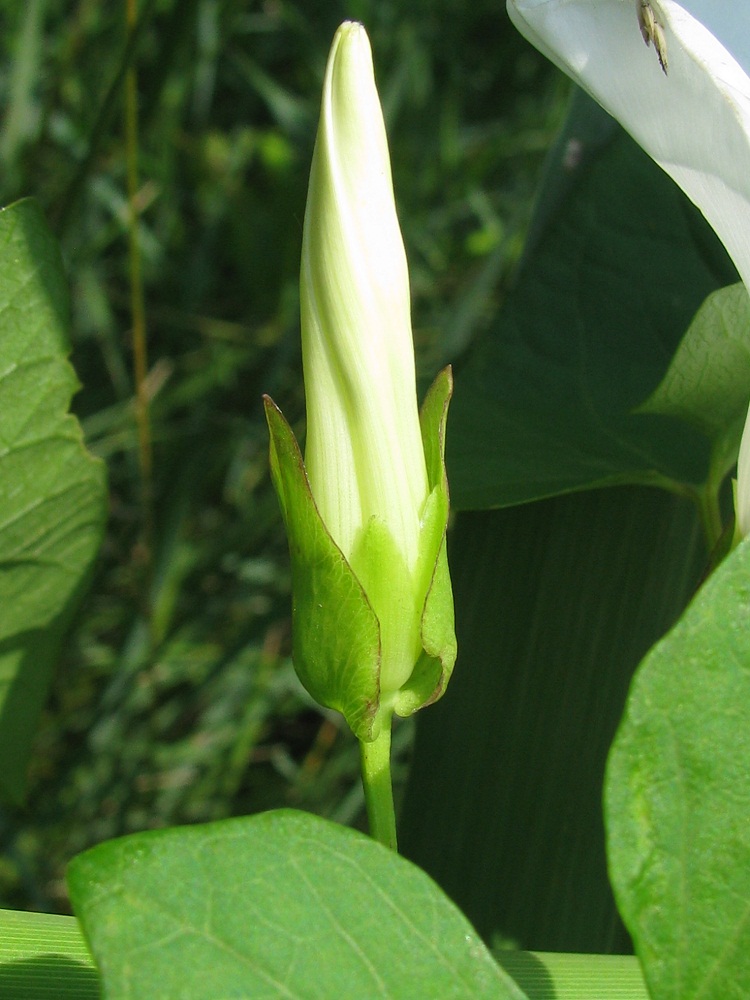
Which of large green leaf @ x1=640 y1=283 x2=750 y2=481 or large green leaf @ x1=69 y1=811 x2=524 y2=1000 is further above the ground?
large green leaf @ x1=640 y1=283 x2=750 y2=481

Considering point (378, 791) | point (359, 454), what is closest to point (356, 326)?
point (359, 454)

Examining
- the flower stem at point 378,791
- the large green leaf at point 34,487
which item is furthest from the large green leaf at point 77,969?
A: the large green leaf at point 34,487

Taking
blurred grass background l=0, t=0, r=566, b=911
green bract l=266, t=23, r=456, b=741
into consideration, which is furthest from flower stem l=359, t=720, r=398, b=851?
blurred grass background l=0, t=0, r=566, b=911

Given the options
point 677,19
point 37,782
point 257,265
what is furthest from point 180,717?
point 677,19

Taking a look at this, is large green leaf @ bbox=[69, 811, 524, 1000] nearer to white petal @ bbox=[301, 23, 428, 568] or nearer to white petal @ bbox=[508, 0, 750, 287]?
white petal @ bbox=[301, 23, 428, 568]

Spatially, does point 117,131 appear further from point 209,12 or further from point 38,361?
point 38,361

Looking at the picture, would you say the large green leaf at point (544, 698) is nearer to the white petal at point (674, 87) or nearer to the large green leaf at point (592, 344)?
the large green leaf at point (592, 344)

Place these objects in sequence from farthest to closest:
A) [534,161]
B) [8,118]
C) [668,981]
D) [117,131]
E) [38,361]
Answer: [534,161] → [117,131] → [8,118] → [38,361] → [668,981]

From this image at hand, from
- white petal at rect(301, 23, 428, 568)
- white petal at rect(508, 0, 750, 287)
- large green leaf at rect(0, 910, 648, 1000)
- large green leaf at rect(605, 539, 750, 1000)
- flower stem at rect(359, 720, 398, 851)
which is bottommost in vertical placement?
large green leaf at rect(0, 910, 648, 1000)
